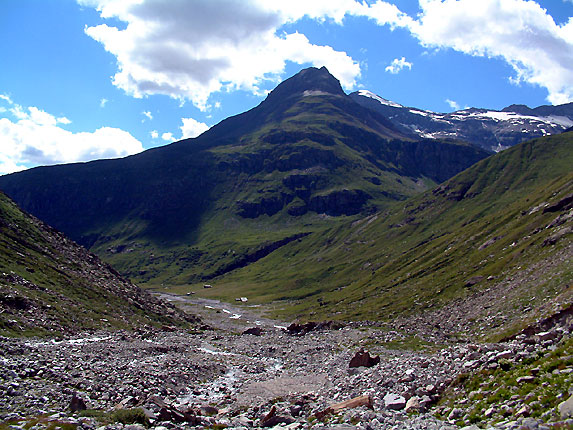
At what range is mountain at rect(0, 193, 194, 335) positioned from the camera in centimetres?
5569

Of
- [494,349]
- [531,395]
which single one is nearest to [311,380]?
[494,349]

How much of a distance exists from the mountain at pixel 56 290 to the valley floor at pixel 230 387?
6577mm

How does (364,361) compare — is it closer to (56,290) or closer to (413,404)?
(413,404)

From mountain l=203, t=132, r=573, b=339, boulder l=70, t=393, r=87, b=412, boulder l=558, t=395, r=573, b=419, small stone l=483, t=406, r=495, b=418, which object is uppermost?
boulder l=558, t=395, r=573, b=419

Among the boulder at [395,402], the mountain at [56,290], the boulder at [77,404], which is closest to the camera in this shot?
the boulder at [395,402]

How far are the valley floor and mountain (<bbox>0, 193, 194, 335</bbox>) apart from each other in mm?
6577

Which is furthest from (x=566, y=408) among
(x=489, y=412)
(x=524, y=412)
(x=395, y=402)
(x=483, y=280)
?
(x=483, y=280)

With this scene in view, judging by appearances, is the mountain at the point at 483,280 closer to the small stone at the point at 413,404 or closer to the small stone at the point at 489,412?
the small stone at the point at 413,404

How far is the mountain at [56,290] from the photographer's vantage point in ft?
183

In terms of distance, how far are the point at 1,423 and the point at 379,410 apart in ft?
65.0

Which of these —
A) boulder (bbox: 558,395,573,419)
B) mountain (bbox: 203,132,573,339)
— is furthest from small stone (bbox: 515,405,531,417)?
mountain (bbox: 203,132,573,339)

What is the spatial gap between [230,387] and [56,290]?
42165 mm

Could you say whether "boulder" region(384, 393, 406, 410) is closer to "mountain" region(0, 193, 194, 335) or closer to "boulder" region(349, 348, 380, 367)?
"boulder" region(349, 348, 380, 367)

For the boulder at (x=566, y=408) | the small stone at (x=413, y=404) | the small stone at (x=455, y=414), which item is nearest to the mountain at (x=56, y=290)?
the small stone at (x=413, y=404)
